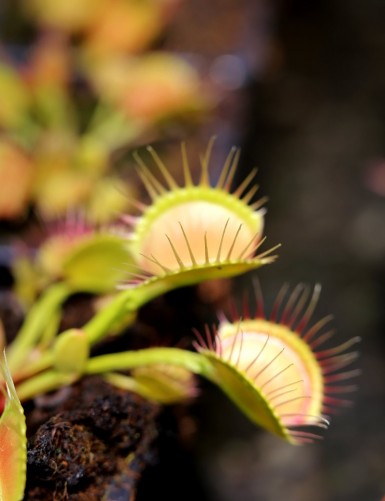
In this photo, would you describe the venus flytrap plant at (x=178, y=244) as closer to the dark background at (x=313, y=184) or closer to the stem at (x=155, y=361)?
the stem at (x=155, y=361)

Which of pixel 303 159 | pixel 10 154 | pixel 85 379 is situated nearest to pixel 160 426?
pixel 85 379

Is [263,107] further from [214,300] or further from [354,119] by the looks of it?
[214,300]

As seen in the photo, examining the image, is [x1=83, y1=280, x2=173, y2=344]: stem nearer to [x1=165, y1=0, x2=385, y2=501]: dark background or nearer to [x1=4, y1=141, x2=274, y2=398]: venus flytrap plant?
[x1=4, y1=141, x2=274, y2=398]: venus flytrap plant

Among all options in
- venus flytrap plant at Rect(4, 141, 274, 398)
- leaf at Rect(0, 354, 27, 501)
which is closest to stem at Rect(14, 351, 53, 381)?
venus flytrap plant at Rect(4, 141, 274, 398)

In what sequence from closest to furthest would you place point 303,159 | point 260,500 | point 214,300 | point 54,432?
point 54,432, point 214,300, point 260,500, point 303,159

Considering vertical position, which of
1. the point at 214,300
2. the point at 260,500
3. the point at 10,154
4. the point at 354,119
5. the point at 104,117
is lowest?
the point at 260,500

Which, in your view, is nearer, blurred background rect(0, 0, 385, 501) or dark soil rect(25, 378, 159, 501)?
dark soil rect(25, 378, 159, 501)
